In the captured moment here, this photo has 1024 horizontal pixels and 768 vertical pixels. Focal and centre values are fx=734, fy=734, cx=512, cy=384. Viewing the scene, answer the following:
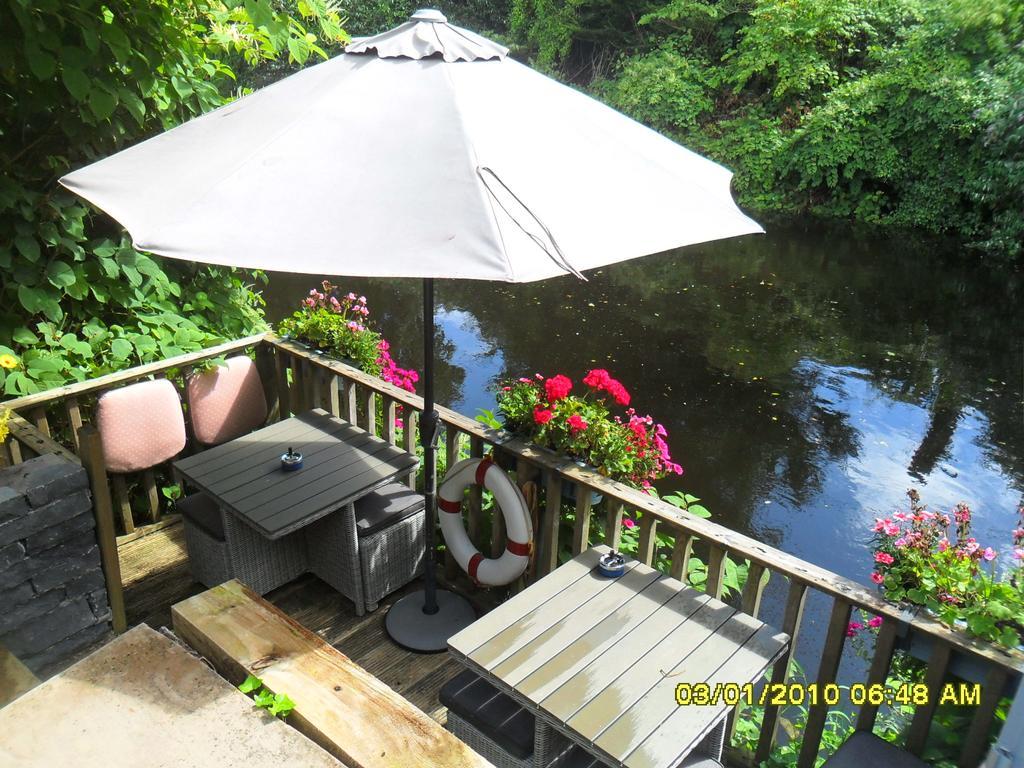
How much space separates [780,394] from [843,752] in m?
5.81

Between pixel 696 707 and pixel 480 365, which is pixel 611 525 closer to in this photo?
pixel 696 707

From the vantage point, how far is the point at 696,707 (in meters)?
1.78

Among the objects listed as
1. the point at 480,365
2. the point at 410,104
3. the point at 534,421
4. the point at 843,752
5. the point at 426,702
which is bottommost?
the point at 480,365

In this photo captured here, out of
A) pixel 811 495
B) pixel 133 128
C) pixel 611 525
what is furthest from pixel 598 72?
pixel 611 525

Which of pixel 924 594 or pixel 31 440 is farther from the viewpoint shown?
pixel 31 440

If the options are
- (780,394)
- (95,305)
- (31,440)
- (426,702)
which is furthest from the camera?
(780,394)

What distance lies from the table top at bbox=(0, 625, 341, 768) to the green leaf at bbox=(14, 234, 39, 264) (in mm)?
2281

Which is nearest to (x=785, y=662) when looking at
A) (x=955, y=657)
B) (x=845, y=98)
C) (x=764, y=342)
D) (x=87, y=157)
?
(x=955, y=657)

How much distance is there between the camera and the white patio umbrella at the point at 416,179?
1.58m

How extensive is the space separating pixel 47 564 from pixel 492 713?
132 centimetres

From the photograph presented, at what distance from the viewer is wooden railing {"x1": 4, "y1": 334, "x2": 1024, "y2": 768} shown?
187 centimetres

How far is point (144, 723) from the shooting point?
129 cm

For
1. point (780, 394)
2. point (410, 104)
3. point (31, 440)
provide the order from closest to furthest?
1. point (410, 104)
2. point (31, 440)
3. point (780, 394)

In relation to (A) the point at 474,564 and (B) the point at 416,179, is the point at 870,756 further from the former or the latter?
(B) the point at 416,179
